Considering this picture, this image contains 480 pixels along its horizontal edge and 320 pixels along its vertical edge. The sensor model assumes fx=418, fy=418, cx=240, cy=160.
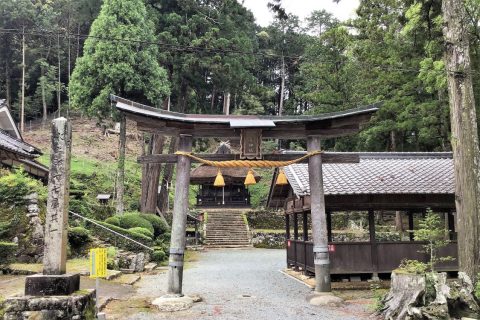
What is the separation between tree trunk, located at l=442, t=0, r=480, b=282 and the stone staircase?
20169mm

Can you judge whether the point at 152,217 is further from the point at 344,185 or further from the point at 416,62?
the point at 416,62

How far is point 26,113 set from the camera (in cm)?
4816

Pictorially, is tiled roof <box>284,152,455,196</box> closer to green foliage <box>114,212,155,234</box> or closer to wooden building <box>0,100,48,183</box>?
green foliage <box>114,212,155,234</box>

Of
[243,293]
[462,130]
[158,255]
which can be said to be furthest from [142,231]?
[462,130]

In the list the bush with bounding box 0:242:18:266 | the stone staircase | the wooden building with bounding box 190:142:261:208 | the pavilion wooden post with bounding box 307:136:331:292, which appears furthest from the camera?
the wooden building with bounding box 190:142:261:208

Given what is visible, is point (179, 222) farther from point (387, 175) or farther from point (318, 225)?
point (387, 175)

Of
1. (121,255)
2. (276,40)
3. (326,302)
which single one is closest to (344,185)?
(326,302)

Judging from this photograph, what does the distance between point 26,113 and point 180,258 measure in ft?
150

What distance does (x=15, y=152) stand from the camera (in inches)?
607

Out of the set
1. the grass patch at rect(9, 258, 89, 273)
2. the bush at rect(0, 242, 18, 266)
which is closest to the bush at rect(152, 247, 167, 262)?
the grass patch at rect(9, 258, 89, 273)

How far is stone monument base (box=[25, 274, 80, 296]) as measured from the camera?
20.5 feet

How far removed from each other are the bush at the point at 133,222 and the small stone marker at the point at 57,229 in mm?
11833

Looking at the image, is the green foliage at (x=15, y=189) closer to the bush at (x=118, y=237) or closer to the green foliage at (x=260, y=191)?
the bush at (x=118, y=237)

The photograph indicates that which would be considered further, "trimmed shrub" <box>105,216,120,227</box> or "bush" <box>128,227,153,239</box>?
"trimmed shrub" <box>105,216,120,227</box>
